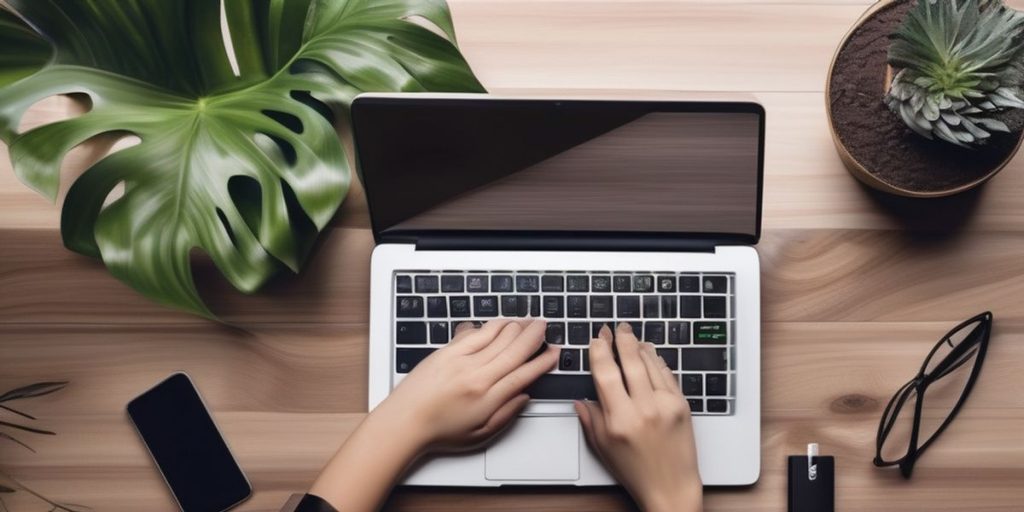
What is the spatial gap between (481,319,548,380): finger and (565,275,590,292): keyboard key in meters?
0.05

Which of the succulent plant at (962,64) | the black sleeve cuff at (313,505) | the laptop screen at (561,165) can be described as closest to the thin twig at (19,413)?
the black sleeve cuff at (313,505)

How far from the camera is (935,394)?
79cm

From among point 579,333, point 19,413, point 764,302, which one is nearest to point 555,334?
point 579,333

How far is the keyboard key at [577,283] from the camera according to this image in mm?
745

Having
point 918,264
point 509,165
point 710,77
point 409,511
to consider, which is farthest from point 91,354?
point 918,264

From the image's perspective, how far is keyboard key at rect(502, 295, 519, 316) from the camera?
747 mm

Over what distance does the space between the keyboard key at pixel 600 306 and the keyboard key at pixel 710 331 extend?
9 centimetres

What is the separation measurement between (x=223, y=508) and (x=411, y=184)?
16.0 inches

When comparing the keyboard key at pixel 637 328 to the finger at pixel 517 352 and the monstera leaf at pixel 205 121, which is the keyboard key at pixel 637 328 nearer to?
the finger at pixel 517 352

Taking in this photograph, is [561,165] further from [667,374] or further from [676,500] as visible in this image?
[676,500]

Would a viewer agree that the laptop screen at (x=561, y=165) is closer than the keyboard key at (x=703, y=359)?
Yes

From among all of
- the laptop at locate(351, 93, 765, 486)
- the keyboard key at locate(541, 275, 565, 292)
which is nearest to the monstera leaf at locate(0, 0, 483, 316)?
the laptop at locate(351, 93, 765, 486)

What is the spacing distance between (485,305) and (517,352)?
60 mm

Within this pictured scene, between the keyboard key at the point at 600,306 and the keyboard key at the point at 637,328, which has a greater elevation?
the keyboard key at the point at 600,306
